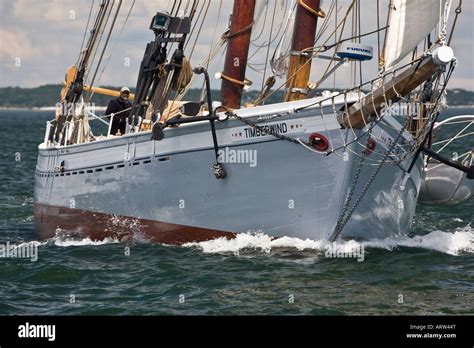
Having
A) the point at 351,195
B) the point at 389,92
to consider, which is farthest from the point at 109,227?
the point at 389,92

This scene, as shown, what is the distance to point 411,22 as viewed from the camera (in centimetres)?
1616

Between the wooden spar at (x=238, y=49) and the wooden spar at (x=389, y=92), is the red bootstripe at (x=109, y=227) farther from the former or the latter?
the wooden spar at (x=389, y=92)

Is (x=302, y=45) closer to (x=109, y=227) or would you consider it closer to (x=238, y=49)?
(x=238, y=49)

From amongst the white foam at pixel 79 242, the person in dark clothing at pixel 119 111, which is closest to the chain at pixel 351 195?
the white foam at pixel 79 242

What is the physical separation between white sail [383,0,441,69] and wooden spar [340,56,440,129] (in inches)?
14.9

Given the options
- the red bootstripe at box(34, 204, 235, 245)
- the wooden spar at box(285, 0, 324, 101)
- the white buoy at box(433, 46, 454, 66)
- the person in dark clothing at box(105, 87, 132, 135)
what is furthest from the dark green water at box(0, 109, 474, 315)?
the white buoy at box(433, 46, 454, 66)

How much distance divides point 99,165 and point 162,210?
6.10 feet

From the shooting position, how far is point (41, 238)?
2242 centimetres

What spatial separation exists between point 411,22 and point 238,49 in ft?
14.0

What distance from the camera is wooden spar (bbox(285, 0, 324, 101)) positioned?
18938 mm

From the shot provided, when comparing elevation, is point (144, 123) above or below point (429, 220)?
above
